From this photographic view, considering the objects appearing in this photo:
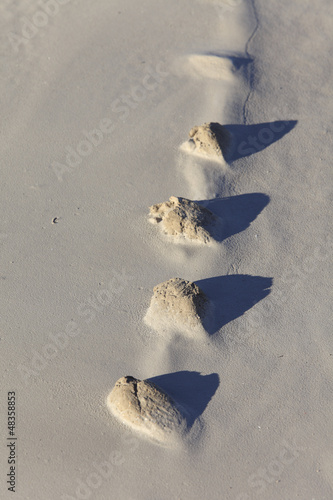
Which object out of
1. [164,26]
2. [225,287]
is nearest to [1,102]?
[164,26]

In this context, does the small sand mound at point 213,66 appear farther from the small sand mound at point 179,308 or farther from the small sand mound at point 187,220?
the small sand mound at point 179,308

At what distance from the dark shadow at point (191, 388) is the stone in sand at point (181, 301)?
56cm

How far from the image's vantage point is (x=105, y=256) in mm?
6344

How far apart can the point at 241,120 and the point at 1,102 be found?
3.45 m

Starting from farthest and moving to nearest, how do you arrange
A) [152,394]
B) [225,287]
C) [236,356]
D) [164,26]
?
[164,26] → [225,287] → [236,356] → [152,394]

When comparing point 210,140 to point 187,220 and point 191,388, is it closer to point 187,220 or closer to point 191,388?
point 187,220

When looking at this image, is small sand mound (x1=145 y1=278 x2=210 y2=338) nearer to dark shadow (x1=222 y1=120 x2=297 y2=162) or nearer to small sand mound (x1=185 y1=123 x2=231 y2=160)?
small sand mound (x1=185 y1=123 x2=231 y2=160)

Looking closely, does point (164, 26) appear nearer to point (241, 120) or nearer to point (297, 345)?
point (241, 120)

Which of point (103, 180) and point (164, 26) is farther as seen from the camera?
point (164, 26)

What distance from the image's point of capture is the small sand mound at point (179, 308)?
5711 millimetres

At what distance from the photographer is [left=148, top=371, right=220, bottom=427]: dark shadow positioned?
208 inches

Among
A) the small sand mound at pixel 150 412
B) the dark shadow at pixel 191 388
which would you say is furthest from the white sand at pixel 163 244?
the small sand mound at pixel 150 412

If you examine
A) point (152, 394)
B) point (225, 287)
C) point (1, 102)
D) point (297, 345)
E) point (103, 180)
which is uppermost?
point (1, 102)

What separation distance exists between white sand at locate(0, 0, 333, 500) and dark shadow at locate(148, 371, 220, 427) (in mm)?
16
